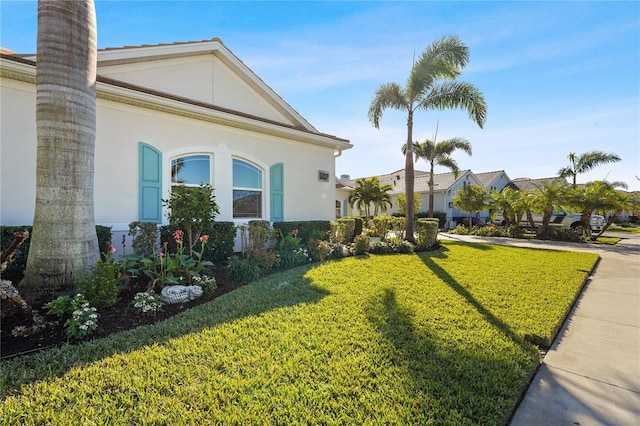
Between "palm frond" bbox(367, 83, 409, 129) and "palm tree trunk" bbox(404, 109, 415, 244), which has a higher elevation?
"palm frond" bbox(367, 83, 409, 129)

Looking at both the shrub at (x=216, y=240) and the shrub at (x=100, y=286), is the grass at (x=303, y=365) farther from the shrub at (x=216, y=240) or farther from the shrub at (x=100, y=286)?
the shrub at (x=216, y=240)

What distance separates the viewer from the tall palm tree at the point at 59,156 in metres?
4.02

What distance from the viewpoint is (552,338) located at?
386 cm

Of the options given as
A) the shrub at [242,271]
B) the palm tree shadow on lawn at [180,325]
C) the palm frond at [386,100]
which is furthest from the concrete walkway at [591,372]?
the palm frond at [386,100]

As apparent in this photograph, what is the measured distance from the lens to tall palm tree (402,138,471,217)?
22109 mm

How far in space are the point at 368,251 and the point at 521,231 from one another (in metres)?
12.5

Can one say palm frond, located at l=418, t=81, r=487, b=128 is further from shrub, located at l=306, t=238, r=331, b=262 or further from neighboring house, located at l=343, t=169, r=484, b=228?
neighboring house, located at l=343, t=169, r=484, b=228

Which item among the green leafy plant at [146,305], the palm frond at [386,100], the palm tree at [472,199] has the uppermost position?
the palm frond at [386,100]

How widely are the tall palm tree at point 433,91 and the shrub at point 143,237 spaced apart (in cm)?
907

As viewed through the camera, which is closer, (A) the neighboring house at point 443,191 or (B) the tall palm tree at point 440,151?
(B) the tall palm tree at point 440,151

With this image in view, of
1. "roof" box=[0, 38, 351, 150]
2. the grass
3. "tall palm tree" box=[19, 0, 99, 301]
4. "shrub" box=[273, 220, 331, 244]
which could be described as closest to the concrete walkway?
the grass

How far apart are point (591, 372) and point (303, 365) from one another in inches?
123

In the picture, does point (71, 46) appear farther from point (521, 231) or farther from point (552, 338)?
point (521, 231)

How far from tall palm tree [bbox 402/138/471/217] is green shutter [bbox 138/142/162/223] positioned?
1840 cm
